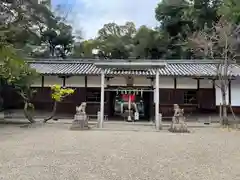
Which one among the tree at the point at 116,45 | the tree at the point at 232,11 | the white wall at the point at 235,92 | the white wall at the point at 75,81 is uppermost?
the tree at the point at 116,45

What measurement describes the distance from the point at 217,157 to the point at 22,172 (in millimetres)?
4328

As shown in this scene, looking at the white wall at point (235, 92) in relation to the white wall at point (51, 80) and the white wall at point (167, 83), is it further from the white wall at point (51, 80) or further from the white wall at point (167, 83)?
the white wall at point (51, 80)

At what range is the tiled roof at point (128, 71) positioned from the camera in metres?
16.5

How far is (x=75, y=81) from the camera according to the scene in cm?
1773

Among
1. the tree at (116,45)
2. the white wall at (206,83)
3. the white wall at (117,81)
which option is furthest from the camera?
the tree at (116,45)

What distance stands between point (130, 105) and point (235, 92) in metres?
6.33

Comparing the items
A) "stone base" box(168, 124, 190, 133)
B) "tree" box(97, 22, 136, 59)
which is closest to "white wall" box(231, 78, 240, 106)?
"stone base" box(168, 124, 190, 133)

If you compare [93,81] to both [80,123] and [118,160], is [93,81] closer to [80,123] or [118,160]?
[80,123]

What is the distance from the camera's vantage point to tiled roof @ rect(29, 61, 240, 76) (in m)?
16.5

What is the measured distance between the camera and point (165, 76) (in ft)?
55.7

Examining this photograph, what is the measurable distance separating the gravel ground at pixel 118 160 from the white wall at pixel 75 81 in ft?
29.5

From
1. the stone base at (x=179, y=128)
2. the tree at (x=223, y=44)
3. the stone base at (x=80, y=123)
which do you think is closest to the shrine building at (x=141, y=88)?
the tree at (x=223, y=44)

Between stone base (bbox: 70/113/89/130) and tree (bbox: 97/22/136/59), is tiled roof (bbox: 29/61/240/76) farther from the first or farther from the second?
tree (bbox: 97/22/136/59)

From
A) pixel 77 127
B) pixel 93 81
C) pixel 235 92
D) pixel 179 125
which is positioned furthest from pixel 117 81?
pixel 235 92
